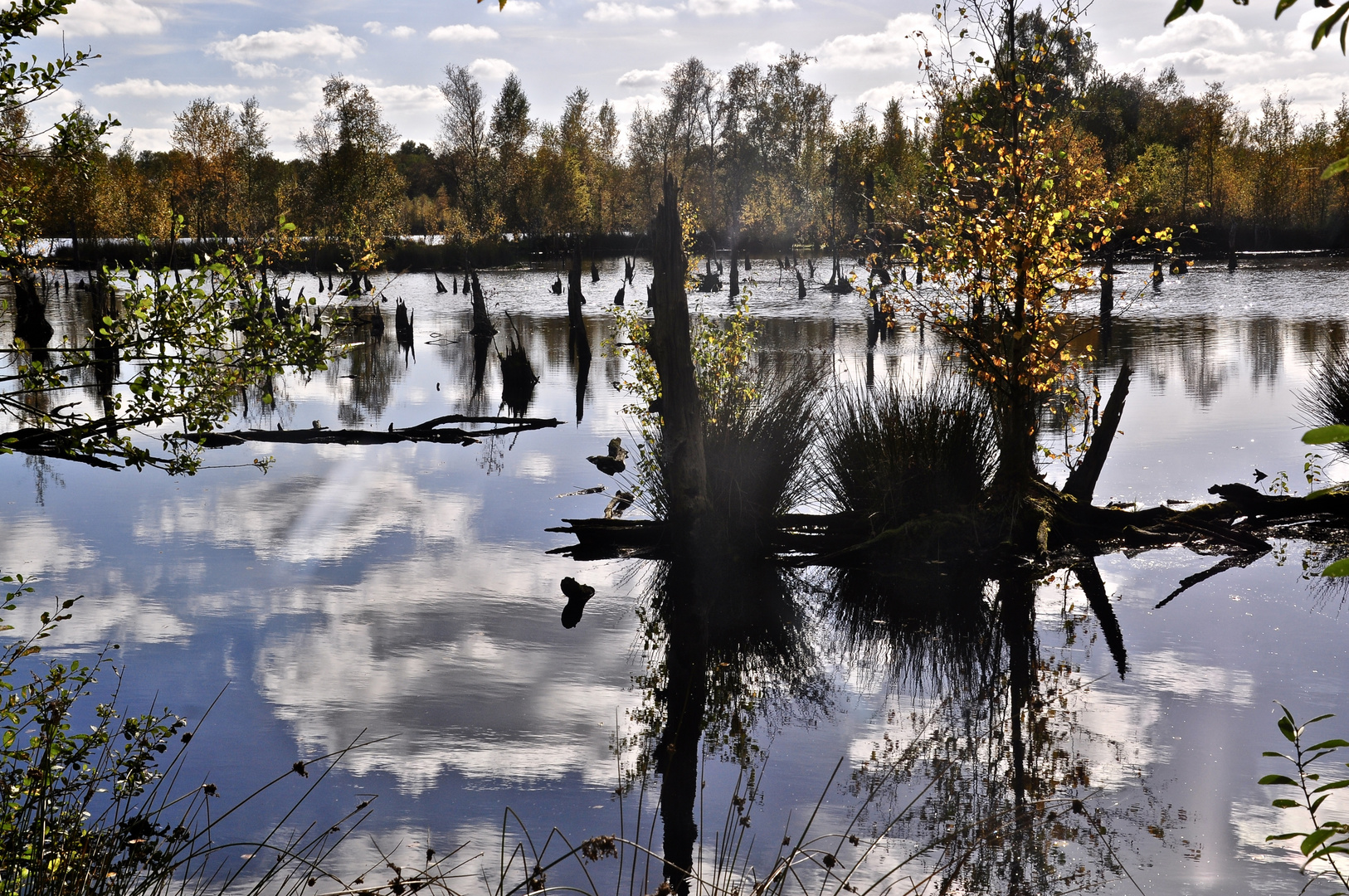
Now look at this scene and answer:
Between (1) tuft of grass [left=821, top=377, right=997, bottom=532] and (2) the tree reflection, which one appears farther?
(1) tuft of grass [left=821, top=377, right=997, bottom=532]

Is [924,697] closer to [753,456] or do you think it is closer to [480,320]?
[753,456]

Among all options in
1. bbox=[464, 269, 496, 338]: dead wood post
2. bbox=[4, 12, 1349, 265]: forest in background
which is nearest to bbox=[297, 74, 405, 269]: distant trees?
bbox=[4, 12, 1349, 265]: forest in background

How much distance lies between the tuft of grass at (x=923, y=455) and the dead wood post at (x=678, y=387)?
5.32 feet

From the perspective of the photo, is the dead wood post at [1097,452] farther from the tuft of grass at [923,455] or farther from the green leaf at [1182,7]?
the green leaf at [1182,7]

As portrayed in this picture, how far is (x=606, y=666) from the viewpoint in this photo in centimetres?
783

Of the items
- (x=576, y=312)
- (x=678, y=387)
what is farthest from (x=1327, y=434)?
(x=576, y=312)

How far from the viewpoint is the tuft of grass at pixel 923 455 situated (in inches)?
391

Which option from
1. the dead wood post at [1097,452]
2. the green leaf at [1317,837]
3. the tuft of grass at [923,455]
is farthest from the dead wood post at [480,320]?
the green leaf at [1317,837]

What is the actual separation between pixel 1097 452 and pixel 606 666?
540 centimetres

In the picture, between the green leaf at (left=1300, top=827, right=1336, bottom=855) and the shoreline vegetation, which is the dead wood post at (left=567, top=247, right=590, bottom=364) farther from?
the green leaf at (left=1300, top=827, right=1336, bottom=855)

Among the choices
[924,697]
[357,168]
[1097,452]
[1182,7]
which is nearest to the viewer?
[1182,7]

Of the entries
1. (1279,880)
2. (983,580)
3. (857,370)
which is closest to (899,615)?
(983,580)

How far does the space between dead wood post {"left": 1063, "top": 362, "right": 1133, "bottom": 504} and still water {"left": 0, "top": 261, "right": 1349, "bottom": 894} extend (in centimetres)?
90

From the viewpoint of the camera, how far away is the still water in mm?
5590
